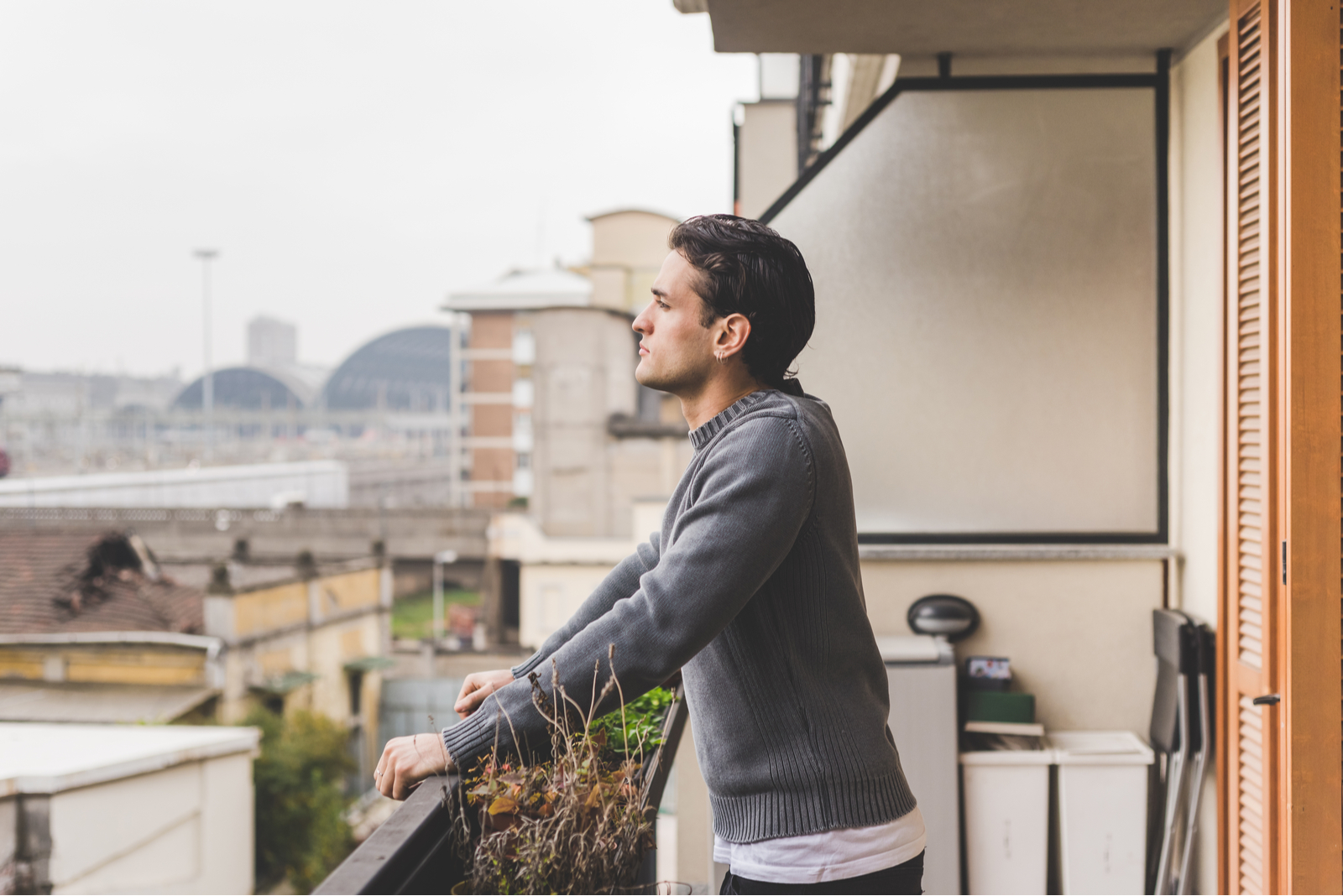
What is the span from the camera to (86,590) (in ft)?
49.2

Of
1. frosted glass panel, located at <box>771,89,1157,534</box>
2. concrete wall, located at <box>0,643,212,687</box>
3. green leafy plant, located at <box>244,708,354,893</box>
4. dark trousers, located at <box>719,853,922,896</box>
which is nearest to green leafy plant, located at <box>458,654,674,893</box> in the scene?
dark trousers, located at <box>719,853,922,896</box>

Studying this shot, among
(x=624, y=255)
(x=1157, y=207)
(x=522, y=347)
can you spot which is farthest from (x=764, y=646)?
(x=522, y=347)

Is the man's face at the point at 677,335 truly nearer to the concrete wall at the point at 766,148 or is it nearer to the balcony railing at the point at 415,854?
the balcony railing at the point at 415,854

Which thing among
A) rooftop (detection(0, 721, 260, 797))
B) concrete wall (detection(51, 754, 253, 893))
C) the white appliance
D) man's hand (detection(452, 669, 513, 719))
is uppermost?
man's hand (detection(452, 669, 513, 719))

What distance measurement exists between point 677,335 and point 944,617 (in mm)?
1976

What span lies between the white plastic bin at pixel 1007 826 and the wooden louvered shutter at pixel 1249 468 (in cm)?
51

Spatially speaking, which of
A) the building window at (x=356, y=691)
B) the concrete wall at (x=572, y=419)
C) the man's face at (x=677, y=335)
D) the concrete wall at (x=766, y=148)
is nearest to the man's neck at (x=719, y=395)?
the man's face at (x=677, y=335)

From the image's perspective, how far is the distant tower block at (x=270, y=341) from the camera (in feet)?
163

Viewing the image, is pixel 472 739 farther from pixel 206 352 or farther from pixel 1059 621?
pixel 206 352

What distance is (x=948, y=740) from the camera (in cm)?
260

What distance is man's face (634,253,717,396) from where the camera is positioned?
110 cm

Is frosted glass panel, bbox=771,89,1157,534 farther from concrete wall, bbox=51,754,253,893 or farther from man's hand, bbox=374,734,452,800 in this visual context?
concrete wall, bbox=51,754,253,893

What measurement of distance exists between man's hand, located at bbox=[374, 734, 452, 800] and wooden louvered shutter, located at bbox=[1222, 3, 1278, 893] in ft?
5.52

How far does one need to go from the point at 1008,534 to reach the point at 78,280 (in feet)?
165
